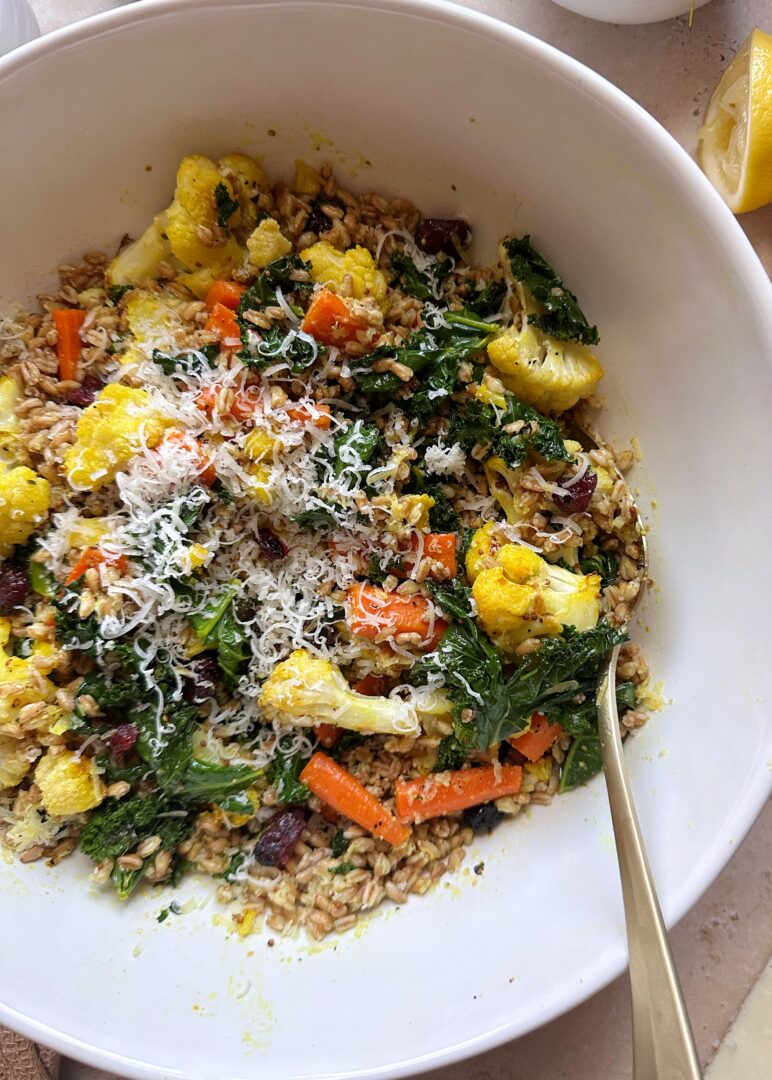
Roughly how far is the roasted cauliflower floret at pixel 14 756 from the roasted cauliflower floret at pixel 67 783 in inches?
1.5

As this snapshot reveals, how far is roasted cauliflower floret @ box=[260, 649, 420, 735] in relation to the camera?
91.3 inches

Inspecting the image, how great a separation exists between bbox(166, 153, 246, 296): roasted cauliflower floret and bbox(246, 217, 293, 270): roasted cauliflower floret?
9cm

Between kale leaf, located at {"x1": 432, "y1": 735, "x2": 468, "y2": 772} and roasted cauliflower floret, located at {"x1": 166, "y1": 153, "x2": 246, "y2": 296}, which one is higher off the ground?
roasted cauliflower floret, located at {"x1": 166, "y1": 153, "x2": 246, "y2": 296}

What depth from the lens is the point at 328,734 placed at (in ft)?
8.14

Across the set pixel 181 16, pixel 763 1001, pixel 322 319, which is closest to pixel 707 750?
pixel 763 1001

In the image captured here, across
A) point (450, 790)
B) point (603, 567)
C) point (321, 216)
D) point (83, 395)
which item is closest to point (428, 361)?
point (321, 216)

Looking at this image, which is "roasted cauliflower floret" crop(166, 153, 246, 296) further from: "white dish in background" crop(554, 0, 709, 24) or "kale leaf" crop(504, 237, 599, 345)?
"white dish in background" crop(554, 0, 709, 24)

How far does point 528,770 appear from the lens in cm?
247

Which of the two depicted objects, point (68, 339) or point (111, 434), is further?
point (68, 339)

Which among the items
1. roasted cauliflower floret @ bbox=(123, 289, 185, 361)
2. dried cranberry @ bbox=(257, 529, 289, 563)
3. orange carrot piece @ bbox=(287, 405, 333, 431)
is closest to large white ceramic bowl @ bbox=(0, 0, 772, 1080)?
roasted cauliflower floret @ bbox=(123, 289, 185, 361)

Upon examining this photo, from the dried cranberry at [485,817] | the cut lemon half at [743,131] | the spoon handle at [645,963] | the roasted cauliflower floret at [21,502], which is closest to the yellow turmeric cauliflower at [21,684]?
the roasted cauliflower floret at [21,502]

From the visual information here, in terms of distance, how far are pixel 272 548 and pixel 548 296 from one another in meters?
1.03

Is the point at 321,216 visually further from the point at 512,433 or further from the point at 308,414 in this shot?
the point at 512,433

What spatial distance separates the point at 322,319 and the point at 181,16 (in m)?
0.77
